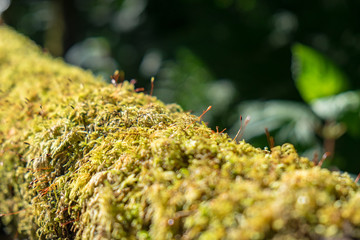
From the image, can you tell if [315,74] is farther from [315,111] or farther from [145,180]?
[145,180]

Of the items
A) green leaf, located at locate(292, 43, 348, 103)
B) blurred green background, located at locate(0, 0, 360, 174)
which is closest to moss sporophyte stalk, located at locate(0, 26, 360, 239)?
green leaf, located at locate(292, 43, 348, 103)

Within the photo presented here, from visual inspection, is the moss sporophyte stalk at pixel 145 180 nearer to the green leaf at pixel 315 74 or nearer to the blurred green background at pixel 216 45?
the green leaf at pixel 315 74

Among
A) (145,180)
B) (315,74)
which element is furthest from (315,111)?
(145,180)

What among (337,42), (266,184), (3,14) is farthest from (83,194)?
(3,14)

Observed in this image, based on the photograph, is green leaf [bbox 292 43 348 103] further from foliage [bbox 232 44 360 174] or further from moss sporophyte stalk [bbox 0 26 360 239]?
moss sporophyte stalk [bbox 0 26 360 239]

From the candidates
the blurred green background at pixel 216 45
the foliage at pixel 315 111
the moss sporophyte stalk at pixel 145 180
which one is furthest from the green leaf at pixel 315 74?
the moss sporophyte stalk at pixel 145 180

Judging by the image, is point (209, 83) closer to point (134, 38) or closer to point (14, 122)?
point (134, 38)
